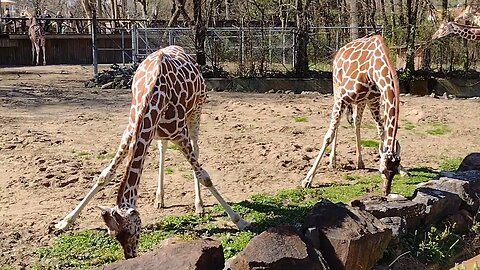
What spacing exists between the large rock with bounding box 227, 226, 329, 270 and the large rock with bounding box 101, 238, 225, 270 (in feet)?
0.54

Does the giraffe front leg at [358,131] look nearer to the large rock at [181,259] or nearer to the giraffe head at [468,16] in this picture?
the large rock at [181,259]

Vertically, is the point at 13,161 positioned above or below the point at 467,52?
below

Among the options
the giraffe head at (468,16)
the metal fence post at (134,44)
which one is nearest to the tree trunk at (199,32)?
the metal fence post at (134,44)

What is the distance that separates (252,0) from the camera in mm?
19156

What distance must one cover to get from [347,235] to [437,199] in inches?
76.5

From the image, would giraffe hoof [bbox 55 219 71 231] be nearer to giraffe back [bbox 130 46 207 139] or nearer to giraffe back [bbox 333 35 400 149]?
giraffe back [bbox 130 46 207 139]

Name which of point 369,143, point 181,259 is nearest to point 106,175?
point 181,259

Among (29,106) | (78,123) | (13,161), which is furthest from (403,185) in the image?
(29,106)

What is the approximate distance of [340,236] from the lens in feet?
15.8

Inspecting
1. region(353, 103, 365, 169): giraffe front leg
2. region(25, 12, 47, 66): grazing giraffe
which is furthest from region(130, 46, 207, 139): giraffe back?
A: region(25, 12, 47, 66): grazing giraffe

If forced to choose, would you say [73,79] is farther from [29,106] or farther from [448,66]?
[448,66]

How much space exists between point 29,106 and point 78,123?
2560mm

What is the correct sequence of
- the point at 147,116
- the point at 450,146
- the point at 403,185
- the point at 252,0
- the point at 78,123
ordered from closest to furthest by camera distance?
the point at 147,116 < the point at 403,185 < the point at 450,146 < the point at 78,123 < the point at 252,0

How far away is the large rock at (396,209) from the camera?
18.6 ft
